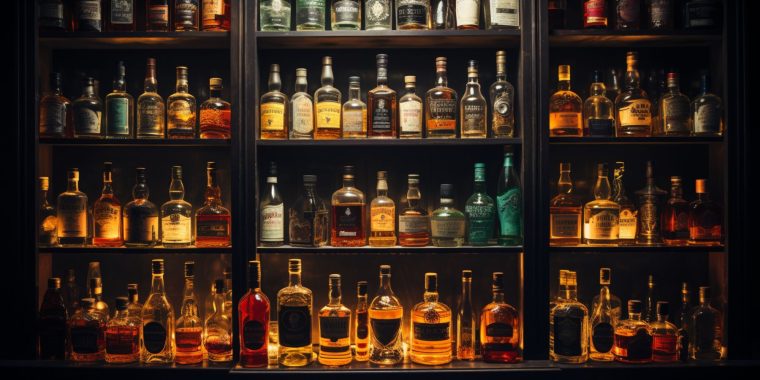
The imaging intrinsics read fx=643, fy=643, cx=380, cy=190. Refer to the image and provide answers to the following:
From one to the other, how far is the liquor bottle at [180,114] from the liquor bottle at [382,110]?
66 cm

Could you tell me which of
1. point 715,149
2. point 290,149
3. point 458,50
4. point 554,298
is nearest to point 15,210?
point 290,149

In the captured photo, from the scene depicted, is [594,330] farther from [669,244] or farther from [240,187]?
[240,187]

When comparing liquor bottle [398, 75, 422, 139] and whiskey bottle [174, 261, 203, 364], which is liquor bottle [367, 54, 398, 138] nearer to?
liquor bottle [398, 75, 422, 139]

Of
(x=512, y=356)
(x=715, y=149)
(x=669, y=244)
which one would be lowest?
(x=512, y=356)

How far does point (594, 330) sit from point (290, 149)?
130 centimetres

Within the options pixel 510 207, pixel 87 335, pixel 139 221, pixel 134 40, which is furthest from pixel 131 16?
pixel 510 207

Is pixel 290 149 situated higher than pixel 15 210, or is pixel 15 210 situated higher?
pixel 290 149

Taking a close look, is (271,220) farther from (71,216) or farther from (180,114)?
(71,216)

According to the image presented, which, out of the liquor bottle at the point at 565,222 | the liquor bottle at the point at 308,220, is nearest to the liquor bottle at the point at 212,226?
the liquor bottle at the point at 308,220

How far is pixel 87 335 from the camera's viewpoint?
2223 millimetres

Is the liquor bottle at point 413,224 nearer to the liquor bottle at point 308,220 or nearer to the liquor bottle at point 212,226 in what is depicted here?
the liquor bottle at point 308,220

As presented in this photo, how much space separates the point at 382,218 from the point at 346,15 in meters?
0.73

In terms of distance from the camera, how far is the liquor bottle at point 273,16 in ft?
7.51

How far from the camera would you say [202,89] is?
8.37ft
